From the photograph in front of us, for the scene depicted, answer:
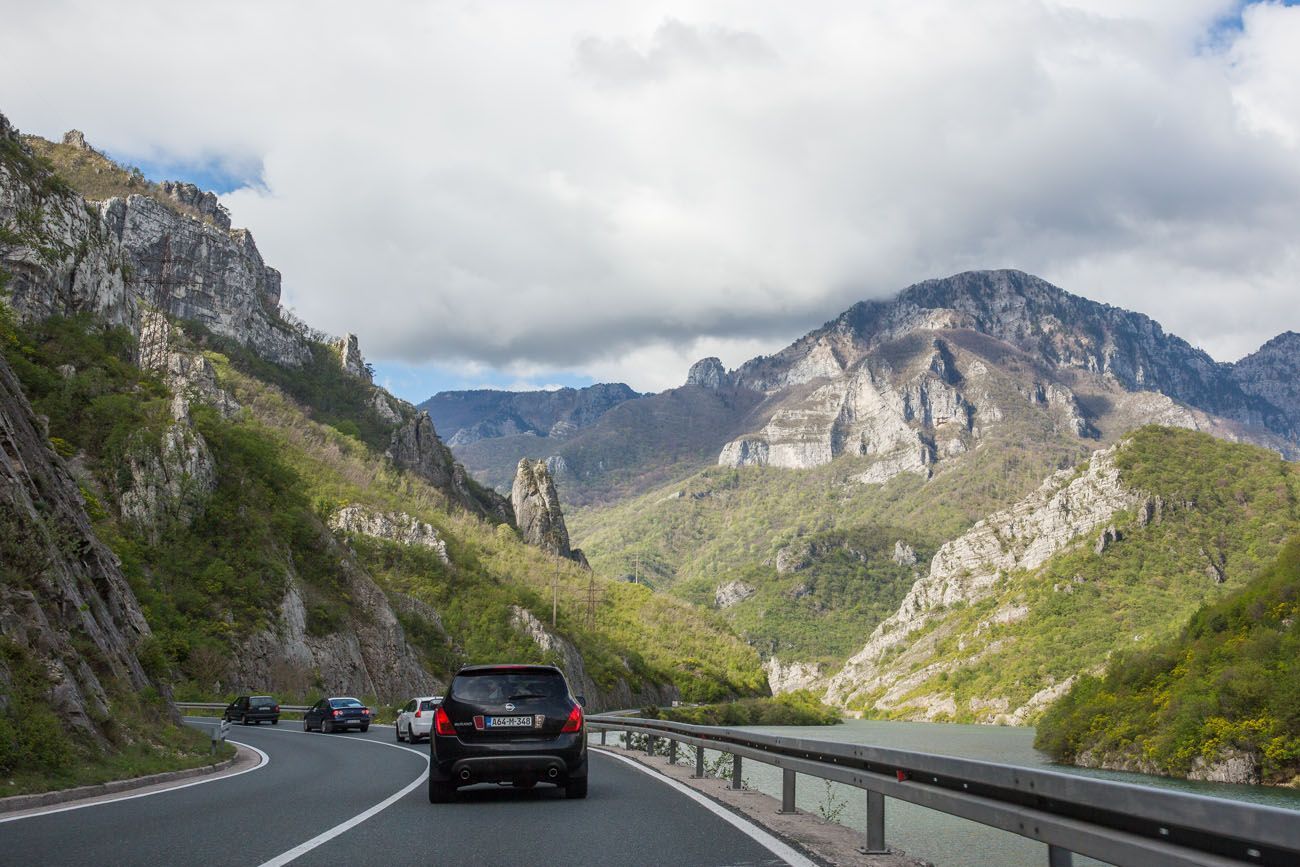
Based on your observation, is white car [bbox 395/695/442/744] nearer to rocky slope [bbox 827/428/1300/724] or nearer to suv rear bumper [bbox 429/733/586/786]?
suv rear bumper [bbox 429/733/586/786]

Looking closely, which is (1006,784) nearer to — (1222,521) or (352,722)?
(352,722)

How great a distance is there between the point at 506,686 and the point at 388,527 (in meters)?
102

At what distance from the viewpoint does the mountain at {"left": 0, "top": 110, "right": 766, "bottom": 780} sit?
23.0 meters

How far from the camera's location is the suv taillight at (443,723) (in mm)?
12398

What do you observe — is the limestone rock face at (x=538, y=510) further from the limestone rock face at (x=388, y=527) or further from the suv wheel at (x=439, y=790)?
the suv wheel at (x=439, y=790)

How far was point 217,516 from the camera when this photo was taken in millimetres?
64062

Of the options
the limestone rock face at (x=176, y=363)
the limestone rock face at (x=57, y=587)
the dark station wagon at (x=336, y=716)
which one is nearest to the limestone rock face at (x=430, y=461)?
the limestone rock face at (x=176, y=363)

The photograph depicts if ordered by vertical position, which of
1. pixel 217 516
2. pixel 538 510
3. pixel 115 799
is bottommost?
pixel 115 799

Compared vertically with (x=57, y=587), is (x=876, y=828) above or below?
below

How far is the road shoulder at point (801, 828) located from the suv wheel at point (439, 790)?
3.44m

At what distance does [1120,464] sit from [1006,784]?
196279 mm

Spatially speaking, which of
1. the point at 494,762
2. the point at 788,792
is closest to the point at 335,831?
the point at 494,762

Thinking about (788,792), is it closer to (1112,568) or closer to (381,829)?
(381,829)

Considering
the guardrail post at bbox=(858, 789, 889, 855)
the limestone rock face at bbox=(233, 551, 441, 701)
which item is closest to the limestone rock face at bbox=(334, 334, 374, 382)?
the limestone rock face at bbox=(233, 551, 441, 701)
